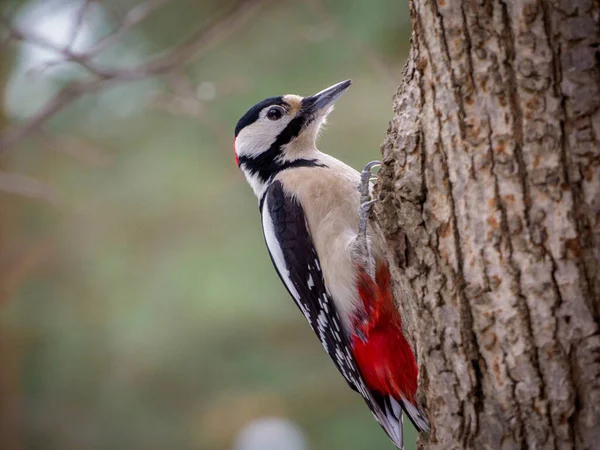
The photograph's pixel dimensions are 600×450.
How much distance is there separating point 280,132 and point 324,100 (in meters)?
0.20

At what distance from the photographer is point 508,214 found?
4.66ft

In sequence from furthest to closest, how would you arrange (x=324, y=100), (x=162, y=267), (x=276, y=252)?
(x=162, y=267), (x=324, y=100), (x=276, y=252)

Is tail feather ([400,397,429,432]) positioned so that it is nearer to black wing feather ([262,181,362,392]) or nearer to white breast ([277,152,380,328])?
black wing feather ([262,181,362,392])

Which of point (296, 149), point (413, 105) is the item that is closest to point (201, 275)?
point (296, 149)

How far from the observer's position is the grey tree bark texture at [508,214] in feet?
4.47

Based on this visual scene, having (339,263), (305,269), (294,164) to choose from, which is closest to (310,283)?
(305,269)

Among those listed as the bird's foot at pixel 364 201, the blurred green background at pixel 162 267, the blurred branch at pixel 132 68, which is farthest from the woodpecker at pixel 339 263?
the blurred green background at pixel 162 267

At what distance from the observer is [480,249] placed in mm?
1463

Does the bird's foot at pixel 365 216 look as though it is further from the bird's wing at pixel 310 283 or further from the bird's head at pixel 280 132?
the bird's head at pixel 280 132

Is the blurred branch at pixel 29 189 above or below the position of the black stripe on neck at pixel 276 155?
above

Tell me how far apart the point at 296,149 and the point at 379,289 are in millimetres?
677

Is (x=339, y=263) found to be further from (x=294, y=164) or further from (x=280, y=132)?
(x=280, y=132)

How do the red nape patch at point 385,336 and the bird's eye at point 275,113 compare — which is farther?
the bird's eye at point 275,113

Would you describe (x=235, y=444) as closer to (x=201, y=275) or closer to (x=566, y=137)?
(x=201, y=275)
